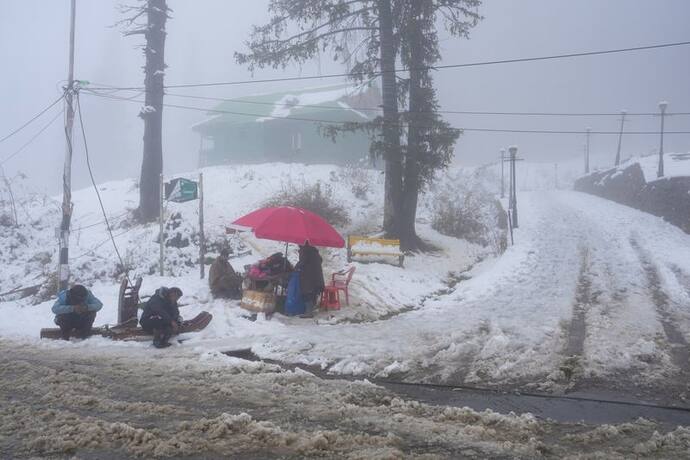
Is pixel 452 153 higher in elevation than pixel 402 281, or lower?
higher

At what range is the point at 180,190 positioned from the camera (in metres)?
12.0

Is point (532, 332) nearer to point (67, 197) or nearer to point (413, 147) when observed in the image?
point (413, 147)

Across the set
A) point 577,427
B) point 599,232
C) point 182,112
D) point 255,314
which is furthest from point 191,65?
point 577,427

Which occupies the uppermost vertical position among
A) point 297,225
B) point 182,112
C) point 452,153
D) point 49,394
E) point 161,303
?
point 182,112

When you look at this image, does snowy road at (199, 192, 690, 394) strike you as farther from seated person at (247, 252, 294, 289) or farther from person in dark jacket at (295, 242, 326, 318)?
seated person at (247, 252, 294, 289)

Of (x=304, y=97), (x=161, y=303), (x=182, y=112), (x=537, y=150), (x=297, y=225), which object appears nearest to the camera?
(x=161, y=303)

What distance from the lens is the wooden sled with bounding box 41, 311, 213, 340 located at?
28.8ft

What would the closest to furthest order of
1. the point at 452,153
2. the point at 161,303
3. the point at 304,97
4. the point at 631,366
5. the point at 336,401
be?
the point at 336,401 < the point at 631,366 < the point at 161,303 < the point at 452,153 < the point at 304,97

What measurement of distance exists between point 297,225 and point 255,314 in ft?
6.05

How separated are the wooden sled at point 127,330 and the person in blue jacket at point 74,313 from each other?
17 cm

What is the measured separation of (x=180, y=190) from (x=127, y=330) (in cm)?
406

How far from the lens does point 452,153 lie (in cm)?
1577

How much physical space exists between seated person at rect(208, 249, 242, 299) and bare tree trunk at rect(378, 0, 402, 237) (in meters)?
6.02

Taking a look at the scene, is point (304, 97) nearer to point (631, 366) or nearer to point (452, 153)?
point (452, 153)
